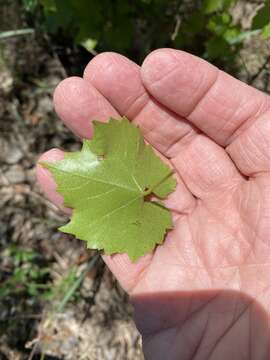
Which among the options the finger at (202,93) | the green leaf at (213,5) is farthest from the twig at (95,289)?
the green leaf at (213,5)

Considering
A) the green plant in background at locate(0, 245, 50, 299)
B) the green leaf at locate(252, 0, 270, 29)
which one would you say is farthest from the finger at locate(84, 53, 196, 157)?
the green plant in background at locate(0, 245, 50, 299)

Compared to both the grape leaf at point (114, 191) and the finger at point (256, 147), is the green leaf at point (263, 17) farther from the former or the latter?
the grape leaf at point (114, 191)

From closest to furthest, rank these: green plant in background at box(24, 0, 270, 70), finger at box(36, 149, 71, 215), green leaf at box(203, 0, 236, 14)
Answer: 1. finger at box(36, 149, 71, 215)
2. green leaf at box(203, 0, 236, 14)
3. green plant in background at box(24, 0, 270, 70)

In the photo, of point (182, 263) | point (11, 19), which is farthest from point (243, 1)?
point (182, 263)

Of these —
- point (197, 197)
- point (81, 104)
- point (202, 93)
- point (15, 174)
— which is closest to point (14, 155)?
point (15, 174)

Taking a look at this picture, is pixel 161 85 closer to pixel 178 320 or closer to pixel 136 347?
pixel 178 320

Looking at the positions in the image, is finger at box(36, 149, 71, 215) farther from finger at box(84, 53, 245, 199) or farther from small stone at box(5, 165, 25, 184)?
small stone at box(5, 165, 25, 184)

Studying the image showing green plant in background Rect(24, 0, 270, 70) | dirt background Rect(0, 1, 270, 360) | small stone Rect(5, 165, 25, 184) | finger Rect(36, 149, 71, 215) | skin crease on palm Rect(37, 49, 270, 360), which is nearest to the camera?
skin crease on palm Rect(37, 49, 270, 360)

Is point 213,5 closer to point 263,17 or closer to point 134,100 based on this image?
point 263,17
